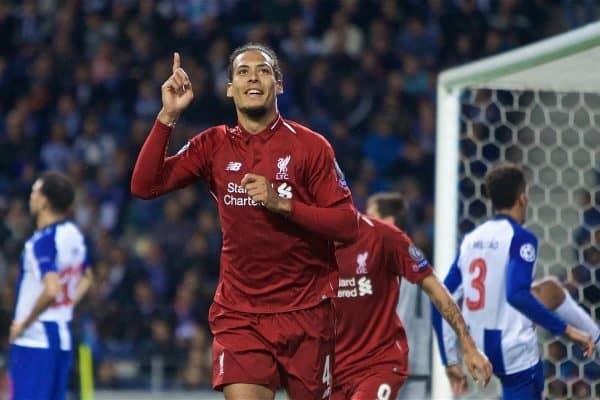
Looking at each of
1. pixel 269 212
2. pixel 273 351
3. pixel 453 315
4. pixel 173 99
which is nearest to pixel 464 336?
pixel 453 315

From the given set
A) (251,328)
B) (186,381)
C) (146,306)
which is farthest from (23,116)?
(251,328)

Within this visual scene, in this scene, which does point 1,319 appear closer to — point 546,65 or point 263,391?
point 546,65

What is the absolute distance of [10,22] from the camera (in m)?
Answer: 14.3

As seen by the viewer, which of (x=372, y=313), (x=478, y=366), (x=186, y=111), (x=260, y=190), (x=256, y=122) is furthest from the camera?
(x=186, y=111)

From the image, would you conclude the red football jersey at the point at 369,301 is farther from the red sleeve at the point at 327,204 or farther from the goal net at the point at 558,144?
the goal net at the point at 558,144

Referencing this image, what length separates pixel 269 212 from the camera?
464cm

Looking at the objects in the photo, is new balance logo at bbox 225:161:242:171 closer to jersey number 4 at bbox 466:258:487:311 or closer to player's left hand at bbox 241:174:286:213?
player's left hand at bbox 241:174:286:213

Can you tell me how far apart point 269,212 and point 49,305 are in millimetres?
2710

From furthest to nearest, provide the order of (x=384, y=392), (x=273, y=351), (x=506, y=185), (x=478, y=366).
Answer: (x=506, y=185)
(x=384, y=392)
(x=478, y=366)
(x=273, y=351)

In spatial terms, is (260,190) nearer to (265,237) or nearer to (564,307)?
(265,237)

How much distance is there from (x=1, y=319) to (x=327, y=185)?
692 cm

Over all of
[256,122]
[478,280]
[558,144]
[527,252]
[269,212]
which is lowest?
[478,280]

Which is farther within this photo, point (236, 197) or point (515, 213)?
point (515, 213)

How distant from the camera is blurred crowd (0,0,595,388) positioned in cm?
1182
